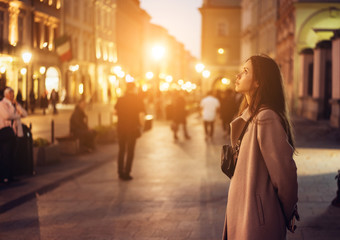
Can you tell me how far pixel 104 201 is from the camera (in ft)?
33.7

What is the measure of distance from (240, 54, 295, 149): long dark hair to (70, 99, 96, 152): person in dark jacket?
13.5 m

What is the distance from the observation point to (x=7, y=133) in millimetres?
11711

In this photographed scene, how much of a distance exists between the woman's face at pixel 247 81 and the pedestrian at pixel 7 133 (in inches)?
309

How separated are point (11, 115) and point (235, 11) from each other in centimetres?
8060

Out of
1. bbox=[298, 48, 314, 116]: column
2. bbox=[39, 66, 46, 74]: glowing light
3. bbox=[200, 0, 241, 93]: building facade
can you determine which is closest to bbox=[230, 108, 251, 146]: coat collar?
bbox=[298, 48, 314, 116]: column

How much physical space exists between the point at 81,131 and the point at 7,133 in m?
6.26

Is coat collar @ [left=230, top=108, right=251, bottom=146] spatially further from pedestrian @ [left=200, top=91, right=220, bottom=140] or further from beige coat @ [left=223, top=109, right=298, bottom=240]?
pedestrian @ [left=200, top=91, right=220, bottom=140]

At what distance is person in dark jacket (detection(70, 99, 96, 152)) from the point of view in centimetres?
1772

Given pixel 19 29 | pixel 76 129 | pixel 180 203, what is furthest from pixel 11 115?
pixel 19 29

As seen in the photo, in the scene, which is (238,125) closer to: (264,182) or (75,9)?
(264,182)

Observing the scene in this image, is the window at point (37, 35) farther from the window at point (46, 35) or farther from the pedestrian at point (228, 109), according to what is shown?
the pedestrian at point (228, 109)

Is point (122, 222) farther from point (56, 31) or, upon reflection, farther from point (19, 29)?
point (56, 31)

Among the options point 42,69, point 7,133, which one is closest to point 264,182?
point 7,133

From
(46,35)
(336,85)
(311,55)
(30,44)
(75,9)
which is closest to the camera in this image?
(336,85)
